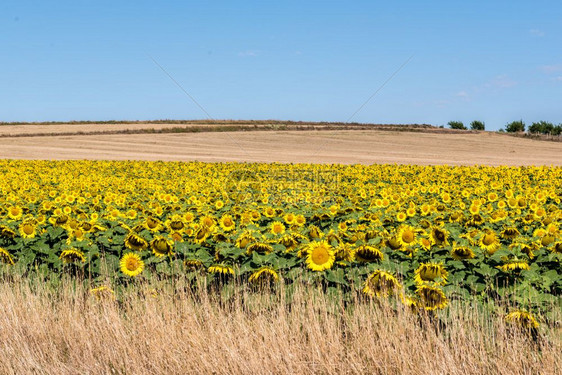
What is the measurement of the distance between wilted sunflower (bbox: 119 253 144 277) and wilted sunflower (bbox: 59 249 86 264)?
0.59 meters

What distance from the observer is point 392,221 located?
283 inches

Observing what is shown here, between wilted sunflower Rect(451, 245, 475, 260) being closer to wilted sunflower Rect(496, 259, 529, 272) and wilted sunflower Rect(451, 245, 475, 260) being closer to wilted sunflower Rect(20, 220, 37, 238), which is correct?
wilted sunflower Rect(496, 259, 529, 272)

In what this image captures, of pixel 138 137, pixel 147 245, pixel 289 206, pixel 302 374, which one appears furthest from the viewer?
pixel 138 137

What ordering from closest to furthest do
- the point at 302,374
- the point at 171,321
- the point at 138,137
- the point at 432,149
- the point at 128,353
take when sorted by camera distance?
1. the point at 302,374
2. the point at 128,353
3. the point at 171,321
4. the point at 432,149
5. the point at 138,137

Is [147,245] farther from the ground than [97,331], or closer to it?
farther from the ground

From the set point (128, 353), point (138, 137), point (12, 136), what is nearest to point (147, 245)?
point (128, 353)

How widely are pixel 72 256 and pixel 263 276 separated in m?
2.30

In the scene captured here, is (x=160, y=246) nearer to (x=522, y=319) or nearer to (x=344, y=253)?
(x=344, y=253)

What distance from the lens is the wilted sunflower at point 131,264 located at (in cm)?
530

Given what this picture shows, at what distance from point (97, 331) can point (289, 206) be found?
420cm

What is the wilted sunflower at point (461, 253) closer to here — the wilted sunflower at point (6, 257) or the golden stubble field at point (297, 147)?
the wilted sunflower at point (6, 257)

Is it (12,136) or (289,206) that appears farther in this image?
(12,136)

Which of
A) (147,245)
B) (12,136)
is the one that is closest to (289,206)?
(147,245)

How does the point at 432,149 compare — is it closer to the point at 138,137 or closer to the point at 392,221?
the point at 138,137
